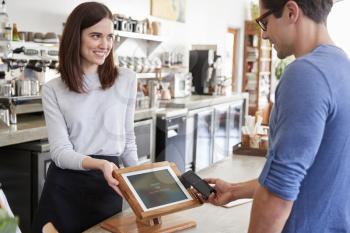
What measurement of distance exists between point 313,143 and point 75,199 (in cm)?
119

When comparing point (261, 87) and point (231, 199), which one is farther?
point (261, 87)

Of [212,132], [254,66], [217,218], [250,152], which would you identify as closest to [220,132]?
[212,132]

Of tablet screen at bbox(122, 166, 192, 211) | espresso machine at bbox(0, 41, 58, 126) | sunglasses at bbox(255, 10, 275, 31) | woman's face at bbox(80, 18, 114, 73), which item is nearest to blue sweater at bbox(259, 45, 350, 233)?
sunglasses at bbox(255, 10, 275, 31)

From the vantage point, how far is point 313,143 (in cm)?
93

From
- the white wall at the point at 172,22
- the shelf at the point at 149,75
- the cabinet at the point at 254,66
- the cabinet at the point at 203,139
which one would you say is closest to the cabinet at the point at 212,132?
the cabinet at the point at 203,139

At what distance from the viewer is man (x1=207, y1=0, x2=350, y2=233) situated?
921mm

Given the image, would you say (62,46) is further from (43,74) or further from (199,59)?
(199,59)

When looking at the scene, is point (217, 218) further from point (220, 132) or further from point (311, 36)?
point (220, 132)

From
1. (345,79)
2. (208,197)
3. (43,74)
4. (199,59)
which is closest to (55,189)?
(208,197)

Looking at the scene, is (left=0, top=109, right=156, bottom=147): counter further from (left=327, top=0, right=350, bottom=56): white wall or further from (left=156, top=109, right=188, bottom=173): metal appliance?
(left=327, top=0, right=350, bottom=56): white wall

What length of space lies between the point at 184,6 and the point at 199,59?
0.80 metres

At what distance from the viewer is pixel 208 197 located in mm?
1495

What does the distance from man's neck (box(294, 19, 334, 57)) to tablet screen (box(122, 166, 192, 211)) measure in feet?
2.29

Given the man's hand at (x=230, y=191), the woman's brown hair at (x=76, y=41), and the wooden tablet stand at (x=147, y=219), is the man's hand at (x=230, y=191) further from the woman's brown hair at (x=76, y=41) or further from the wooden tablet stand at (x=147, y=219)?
the woman's brown hair at (x=76, y=41)
